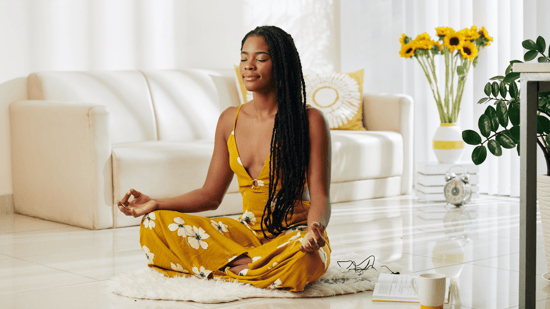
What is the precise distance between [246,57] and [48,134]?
163cm

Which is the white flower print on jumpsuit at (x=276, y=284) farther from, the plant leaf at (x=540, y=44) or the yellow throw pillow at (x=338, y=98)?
the yellow throw pillow at (x=338, y=98)

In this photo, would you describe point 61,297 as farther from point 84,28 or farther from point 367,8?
point 367,8

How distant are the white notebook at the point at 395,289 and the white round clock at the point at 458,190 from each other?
1832 millimetres

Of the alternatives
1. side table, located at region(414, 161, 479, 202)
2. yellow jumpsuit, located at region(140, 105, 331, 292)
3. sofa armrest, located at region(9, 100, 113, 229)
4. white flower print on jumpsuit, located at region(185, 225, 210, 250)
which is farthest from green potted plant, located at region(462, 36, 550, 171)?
side table, located at region(414, 161, 479, 202)

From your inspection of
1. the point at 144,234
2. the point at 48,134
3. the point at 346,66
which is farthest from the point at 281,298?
the point at 346,66

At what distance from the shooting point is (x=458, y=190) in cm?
365

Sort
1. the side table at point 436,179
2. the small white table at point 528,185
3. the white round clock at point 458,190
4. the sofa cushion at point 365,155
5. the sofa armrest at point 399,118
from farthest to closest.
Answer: the sofa armrest at point 399,118 → the side table at point 436,179 → the sofa cushion at point 365,155 → the white round clock at point 458,190 → the small white table at point 528,185

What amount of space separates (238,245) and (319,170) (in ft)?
1.06

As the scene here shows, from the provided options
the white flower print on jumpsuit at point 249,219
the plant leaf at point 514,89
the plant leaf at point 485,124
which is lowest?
the white flower print on jumpsuit at point 249,219

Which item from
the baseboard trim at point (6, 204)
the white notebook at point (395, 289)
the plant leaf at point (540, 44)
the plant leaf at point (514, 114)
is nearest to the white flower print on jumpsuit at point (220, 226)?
the white notebook at point (395, 289)

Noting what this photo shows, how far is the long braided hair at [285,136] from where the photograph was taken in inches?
76.0

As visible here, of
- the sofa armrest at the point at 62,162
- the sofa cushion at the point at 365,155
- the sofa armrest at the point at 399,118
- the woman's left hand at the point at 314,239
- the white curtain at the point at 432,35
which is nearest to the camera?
the woman's left hand at the point at 314,239

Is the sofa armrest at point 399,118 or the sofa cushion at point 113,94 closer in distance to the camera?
the sofa cushion at point 113,94

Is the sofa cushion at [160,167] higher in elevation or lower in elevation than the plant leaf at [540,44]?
lower
